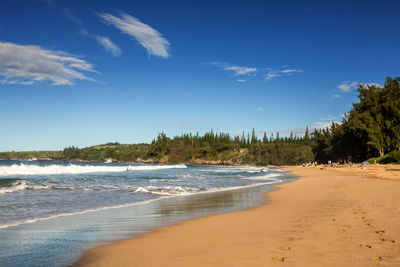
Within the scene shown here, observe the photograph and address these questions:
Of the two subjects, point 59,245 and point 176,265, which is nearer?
point 176,265

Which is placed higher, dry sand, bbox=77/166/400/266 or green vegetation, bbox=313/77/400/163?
green vegetation, bbox=313/77/400/163

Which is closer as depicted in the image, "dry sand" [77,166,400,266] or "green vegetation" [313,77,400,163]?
"dry sand" [77,166,400,266]

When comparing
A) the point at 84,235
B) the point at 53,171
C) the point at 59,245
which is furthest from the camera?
the point at 53,171

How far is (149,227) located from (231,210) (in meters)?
4.17

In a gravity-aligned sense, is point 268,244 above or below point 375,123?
below

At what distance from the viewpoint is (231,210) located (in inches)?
459

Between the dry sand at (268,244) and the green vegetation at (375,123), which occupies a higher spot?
the green vegetation at (375,123)

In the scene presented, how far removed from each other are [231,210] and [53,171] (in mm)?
40135

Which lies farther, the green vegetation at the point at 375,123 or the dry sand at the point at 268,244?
the green vegetation at the point at 375,123

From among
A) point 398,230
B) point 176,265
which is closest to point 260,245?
point 176,265

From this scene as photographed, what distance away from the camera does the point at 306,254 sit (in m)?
5.25

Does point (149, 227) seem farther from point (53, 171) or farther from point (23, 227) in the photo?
point (53, 171)

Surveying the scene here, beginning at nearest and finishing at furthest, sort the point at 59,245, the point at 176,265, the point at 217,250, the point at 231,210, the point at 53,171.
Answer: the point at 176,265 < the point at 217,250 < the point at 59,245 < the point at 231,210 < the point at 53,171

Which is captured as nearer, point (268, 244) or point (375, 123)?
point (268, 244)
